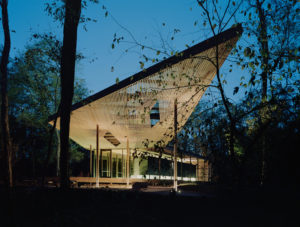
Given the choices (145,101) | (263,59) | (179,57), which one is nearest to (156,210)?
(263,59)

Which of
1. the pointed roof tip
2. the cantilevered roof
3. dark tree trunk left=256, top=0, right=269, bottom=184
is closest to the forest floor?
dark tree trunk left=256, top=0, right=269, bottom=184

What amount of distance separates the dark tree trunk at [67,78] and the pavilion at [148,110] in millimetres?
1320

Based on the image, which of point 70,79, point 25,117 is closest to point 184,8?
Answer: point 70,79

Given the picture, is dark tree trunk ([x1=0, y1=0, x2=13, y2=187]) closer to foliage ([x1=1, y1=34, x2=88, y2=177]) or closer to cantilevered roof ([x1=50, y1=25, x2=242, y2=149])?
cantilevered roof ([x1=50, y1=25, x2=242, y2=149])

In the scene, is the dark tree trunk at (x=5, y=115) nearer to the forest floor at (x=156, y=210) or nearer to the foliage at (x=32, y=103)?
the forest floor at (x=156, y=210)

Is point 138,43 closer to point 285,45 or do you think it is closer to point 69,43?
point 285,45

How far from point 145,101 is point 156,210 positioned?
4.52 meters

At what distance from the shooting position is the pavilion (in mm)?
4898

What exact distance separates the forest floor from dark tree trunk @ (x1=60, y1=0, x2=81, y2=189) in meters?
0.84

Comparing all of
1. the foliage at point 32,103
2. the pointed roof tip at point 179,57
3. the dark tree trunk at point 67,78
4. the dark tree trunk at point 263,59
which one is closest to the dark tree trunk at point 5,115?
the dark tree trunk at point 67,78

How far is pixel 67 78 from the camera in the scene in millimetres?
7379

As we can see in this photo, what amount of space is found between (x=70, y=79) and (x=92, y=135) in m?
12.3

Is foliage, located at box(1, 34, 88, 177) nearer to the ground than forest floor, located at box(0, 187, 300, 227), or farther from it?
farther from it

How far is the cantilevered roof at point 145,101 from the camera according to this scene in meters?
8.10
